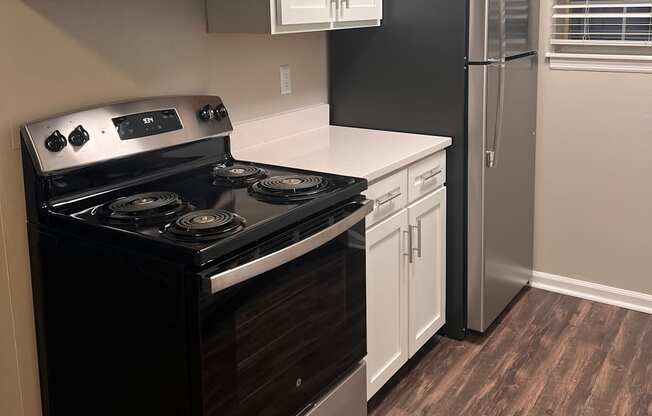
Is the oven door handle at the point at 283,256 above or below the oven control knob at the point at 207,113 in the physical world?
below

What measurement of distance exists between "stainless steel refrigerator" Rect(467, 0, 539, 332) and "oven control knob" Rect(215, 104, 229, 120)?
3.20 ft

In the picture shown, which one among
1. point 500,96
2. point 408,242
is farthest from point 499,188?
point 408,242

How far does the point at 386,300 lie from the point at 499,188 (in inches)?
32.5

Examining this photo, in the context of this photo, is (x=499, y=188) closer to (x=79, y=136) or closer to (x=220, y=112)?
(x=220, y=112)

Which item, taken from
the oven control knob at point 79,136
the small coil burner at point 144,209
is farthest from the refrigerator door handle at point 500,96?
the oven control knob at point 79,136

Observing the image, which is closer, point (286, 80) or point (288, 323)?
point (288, 323)

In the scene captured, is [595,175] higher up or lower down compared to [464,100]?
lower down

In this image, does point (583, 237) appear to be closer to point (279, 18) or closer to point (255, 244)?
point (279, 18)

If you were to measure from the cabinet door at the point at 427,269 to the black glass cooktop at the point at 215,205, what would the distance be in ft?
2.15

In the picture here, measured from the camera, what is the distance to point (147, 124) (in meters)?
2.10

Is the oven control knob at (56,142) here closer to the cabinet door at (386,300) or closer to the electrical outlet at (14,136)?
the electrical outlet at (14,136)

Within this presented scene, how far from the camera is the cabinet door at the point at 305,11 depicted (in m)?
2.30

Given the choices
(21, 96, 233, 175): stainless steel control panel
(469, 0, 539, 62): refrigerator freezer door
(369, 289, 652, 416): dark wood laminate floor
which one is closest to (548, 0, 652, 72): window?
(469, 0, 539, 62): refrigerator freezer door

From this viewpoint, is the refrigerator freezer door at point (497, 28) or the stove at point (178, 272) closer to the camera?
the stove at point (178, 272)
